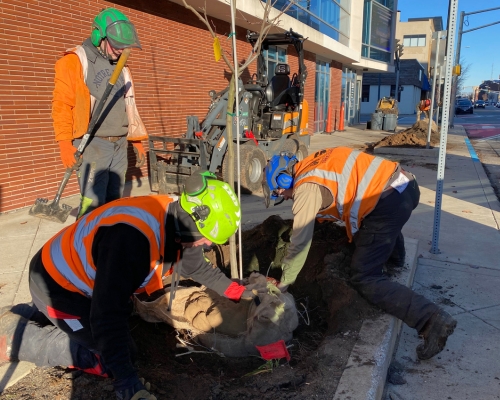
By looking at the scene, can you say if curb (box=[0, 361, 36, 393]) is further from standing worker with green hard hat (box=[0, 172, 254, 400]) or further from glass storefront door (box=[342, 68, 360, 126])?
glass storefront door (box=[342, 68, 360, 126])

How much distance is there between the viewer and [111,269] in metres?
1.98

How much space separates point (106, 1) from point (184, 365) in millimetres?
6965

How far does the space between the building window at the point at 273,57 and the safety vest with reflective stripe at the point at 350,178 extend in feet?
37.5

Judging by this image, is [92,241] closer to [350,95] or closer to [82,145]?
[82,145]

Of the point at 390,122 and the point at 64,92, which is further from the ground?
the point at 64,92

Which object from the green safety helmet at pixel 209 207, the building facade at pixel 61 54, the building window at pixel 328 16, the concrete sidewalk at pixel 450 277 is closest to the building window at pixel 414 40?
the building window at pixel 328 16

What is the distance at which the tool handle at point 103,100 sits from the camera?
346 centimetres

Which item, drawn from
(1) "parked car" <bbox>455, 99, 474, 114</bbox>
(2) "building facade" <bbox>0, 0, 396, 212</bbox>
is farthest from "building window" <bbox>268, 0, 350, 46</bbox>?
(1) "parked car" <bbox>455, 99, 474, 114</bbox>

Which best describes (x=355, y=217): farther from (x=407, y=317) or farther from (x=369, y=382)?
(x=369, y=382)

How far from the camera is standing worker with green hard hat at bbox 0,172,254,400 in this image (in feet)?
6.66

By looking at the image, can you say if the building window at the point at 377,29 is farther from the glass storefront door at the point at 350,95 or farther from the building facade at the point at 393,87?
the building facade at the point at 393,87

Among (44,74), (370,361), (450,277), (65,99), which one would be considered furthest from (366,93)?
(370,361)

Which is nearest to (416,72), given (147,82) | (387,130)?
(387,130)

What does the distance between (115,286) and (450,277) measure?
11.3 ft
